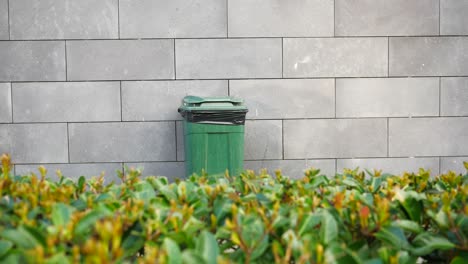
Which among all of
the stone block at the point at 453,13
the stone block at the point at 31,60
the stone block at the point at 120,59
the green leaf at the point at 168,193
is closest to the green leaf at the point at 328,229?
the green leaf at the point at 168,193

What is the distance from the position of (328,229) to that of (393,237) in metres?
0.17

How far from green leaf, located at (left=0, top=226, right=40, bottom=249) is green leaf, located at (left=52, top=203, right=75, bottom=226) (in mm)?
97

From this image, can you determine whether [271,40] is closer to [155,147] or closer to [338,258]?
[155,147]

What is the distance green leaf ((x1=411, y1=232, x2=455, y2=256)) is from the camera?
126 cm

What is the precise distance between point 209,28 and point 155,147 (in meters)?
1.58

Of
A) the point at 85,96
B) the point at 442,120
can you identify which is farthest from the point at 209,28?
the point at 442,120

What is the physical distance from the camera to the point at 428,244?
Result: 4.21 ft

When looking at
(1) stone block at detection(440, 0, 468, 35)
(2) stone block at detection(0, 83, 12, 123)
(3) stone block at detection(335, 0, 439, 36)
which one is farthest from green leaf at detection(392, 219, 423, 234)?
(2) stone block at detection(0, 83, 12, 123)

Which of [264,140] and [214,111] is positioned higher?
[214,111]

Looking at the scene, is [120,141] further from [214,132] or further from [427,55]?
[427,55]

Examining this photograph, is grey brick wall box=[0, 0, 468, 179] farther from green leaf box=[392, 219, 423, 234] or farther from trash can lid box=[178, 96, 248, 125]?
green leaf box=[392, 219, 423, 234]

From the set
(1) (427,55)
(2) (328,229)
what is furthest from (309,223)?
(1) (427,55)

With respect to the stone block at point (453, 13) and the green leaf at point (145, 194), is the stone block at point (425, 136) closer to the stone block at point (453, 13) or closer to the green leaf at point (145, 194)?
the stone block at point (453, 13)

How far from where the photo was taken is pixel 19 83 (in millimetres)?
6105
